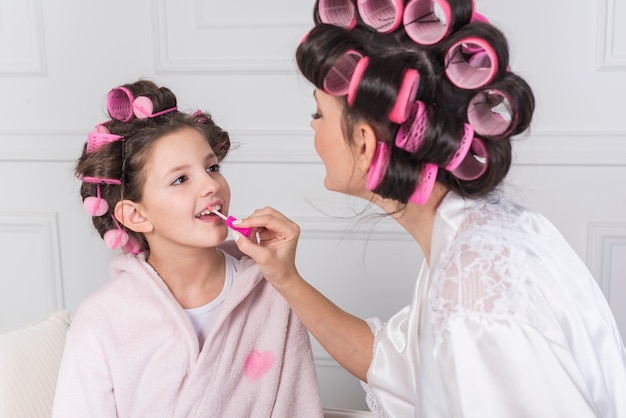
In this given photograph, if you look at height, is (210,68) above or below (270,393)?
above

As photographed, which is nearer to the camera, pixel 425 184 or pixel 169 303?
pixel 425 184

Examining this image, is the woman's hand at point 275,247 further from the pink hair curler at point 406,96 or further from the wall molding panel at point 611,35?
the wall molding panel at point 611,35

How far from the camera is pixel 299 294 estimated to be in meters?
1.30

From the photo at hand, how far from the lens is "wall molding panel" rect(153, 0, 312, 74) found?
203cm

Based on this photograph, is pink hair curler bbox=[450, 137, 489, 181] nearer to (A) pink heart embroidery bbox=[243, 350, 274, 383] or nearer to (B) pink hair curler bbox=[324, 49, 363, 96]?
(B) pink hair curler bbox=[324, 49, 363, 96]

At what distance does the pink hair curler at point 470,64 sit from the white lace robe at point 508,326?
0.66ft

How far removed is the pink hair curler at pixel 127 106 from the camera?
4.47 feet

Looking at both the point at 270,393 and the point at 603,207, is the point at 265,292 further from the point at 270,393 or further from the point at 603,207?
the point at 603,207

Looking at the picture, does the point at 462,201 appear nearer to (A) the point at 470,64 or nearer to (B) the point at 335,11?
(A) the point at 470,64

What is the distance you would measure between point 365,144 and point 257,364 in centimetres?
55

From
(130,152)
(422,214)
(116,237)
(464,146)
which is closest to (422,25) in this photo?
(464,146)

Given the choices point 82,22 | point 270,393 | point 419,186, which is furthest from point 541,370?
point 82,22

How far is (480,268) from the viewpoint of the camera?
1020 mm

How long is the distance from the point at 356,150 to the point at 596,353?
0.48 metres
